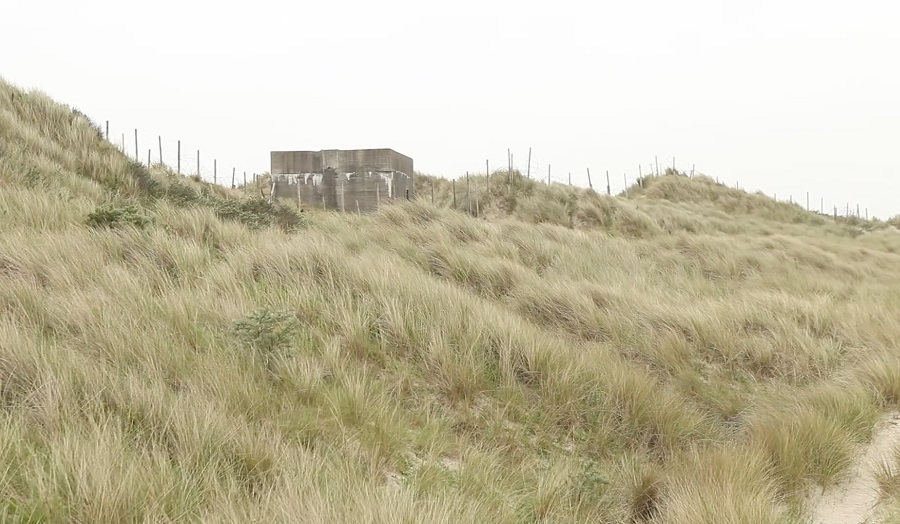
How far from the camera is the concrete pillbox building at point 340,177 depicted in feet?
44.3

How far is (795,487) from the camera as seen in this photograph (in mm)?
2664

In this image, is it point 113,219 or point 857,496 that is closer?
point 857,496

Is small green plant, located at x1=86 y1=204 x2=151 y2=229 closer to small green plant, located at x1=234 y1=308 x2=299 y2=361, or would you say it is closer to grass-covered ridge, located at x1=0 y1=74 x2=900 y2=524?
grass-covered ridge, located at x1=0 y1=74 x2=900 y2=524

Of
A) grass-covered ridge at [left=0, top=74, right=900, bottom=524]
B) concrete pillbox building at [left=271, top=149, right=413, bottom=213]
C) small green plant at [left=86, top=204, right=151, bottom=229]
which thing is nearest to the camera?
grass-covered ridge at [left=0, top=74, right=900, bottom=524]

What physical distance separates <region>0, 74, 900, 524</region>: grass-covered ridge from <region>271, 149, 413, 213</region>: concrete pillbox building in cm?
697

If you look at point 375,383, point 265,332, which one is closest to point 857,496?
point 375,383

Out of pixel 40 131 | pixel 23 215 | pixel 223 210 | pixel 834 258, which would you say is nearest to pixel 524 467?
pixel 23 215

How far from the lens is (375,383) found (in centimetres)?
302

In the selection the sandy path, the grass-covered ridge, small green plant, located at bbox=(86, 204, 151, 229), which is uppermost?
small green plant, located at bbox=(86, 204, 151, 229)

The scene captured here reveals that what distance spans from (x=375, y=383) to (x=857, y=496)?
2.57m

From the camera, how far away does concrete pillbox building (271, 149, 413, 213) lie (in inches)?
532

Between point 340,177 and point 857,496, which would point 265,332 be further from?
point 340,177

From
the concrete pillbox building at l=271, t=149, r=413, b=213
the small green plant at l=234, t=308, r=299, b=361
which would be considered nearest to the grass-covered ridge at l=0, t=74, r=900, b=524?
the small green plant at l=234, t=308, r=299, b=361

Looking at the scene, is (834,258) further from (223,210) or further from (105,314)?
(105,314)
